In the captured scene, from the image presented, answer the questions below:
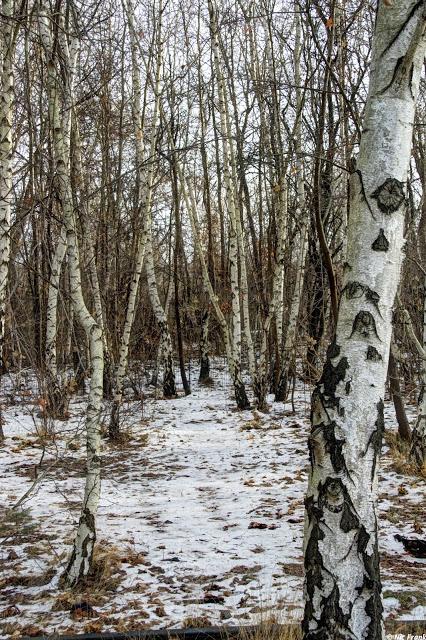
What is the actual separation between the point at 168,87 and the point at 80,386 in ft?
22.4

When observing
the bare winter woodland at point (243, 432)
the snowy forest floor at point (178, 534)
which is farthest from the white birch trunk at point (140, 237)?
the snowy forest floor at point (178, 534)

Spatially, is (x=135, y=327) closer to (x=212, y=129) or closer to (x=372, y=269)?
(x=212, y=129)

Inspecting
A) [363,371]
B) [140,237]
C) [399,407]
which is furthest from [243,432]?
[363,371]

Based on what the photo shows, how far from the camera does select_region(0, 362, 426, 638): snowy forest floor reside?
3297 millimetres

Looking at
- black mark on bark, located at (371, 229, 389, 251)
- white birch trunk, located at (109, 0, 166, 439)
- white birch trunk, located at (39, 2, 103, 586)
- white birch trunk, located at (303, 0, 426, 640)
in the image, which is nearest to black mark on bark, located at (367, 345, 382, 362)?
white birch trunk, located at (303, 0, 426, 640)

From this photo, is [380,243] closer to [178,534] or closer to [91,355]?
[91,355]

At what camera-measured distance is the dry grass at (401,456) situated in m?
5.77

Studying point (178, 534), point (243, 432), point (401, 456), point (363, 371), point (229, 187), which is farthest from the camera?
point (229, 187)

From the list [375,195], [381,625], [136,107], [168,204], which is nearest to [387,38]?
[375,195]

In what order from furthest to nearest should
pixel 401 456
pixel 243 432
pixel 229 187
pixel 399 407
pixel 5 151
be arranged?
pixel 229 187 → pixel 243 432 → pixel 399 407 → pixel 5 151 → pixel 401 456

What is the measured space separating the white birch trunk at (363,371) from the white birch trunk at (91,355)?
2.11 m

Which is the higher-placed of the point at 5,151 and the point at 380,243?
the point at 5,151

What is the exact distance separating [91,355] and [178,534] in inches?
70.7

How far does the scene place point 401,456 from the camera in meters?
6.30
